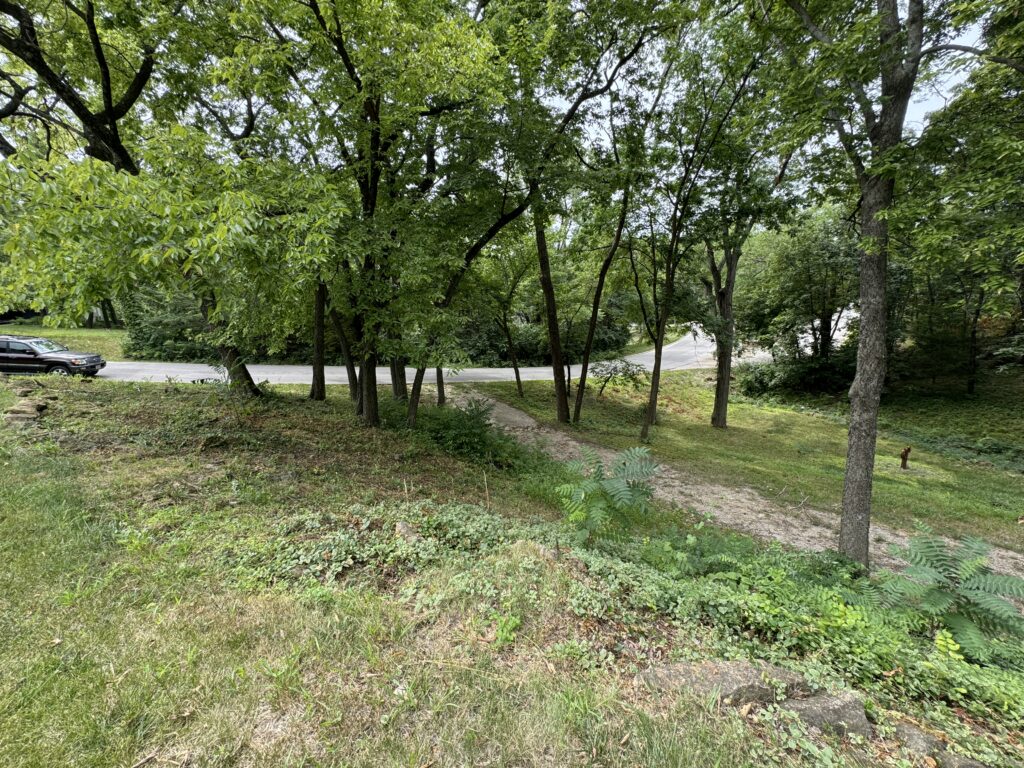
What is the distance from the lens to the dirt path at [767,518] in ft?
21.1

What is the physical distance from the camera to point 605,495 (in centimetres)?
462

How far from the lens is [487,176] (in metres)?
7.53

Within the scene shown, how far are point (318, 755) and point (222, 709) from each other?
0.57 meters

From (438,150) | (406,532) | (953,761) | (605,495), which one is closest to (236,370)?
(438,150)

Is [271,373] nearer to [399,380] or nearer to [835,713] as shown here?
[399,380]

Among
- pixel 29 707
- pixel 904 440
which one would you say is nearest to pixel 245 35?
pixel 29 707

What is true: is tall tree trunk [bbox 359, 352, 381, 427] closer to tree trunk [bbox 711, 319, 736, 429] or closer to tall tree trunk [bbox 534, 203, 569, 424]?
tall tree trunk [bbox 534, 203, 569, 424]

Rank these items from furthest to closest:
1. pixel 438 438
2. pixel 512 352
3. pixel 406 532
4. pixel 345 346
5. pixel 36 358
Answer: pixel 512 352
pixel 36 358
pixel 345 346
pixel 438 438
pixel 406 532

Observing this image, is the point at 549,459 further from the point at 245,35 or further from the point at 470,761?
the point at 245,35

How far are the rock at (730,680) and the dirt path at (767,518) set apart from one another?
4.83m

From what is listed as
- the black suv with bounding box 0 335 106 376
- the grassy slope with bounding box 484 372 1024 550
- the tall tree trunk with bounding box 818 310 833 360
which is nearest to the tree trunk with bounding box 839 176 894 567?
the grassy slope with bounding box 484 372 1024 550

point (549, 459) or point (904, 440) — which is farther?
point (904, 440)

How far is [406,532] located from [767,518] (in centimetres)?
683

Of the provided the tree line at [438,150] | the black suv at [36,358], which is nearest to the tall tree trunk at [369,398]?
the tree line at [438,150]
